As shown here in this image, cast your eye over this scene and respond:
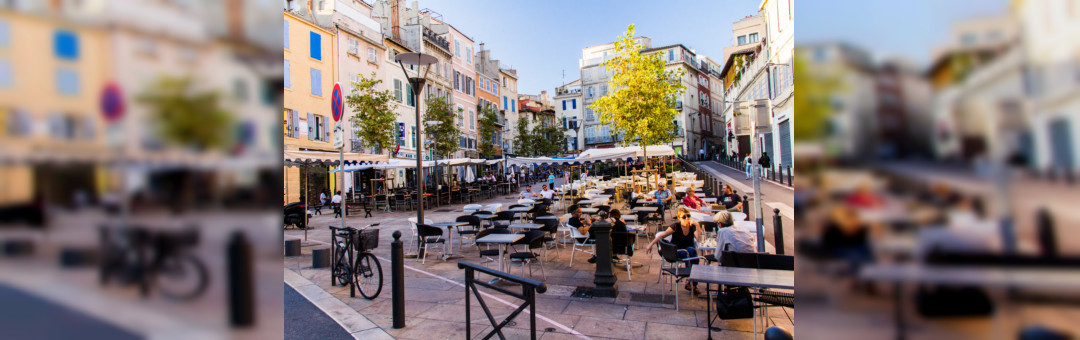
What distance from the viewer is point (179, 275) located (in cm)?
64

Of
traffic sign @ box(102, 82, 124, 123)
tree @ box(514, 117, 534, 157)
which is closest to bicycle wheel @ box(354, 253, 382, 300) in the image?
traffic sign @ box(102, 82, 124, 123)

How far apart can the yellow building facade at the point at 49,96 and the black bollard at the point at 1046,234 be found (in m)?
1.00

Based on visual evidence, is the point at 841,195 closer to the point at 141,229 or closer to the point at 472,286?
the point at 141,229

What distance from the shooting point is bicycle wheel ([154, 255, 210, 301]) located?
615mm

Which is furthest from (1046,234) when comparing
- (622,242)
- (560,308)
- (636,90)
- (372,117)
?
(372,117)

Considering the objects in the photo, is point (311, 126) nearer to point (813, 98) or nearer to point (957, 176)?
point (813, 98)

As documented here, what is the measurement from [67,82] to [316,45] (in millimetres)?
23359

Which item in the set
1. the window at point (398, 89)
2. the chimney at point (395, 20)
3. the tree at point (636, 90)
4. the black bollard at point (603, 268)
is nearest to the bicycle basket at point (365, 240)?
the black bollard at point (603, 268)

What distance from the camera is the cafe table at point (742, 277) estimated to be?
3809 millimetres

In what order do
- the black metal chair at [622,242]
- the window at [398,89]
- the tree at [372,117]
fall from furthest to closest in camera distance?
the window at [398,89] < the tree at [372,117] < the black metal chair at [622,242]

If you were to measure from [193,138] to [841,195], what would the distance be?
85 cm

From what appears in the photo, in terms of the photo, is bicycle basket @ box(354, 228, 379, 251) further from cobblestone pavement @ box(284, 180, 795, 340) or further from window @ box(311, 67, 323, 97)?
window @ box(311, 67, 323, 97)

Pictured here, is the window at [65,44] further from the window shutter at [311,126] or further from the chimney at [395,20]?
the chimney at [395,20]

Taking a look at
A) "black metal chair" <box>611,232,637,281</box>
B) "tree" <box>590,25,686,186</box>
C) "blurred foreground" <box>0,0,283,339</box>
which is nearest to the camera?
"blurred foreground" <box>0,0,283,339</box>
